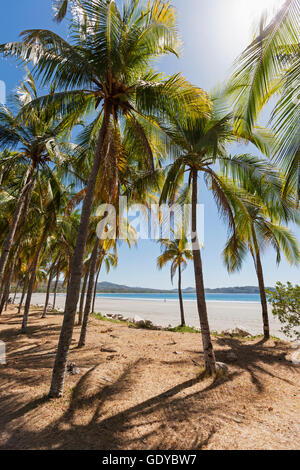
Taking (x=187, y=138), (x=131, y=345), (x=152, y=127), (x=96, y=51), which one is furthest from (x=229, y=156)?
(x=131, y=345)

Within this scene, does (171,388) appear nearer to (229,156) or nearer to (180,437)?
(180,437)

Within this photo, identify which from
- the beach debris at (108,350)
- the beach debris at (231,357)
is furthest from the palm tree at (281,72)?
the beach debris at (108,350)

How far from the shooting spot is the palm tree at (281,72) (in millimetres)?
2916

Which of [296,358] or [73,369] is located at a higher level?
[73,369]

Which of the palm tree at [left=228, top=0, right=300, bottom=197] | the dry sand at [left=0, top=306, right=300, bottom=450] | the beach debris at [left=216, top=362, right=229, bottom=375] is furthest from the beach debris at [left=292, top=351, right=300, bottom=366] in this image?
the palm tree at [left=228, top=0, right=300, bottom=197]

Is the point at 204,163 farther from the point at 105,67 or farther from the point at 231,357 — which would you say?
the point at 231,357

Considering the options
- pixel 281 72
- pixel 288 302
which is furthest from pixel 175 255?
pixel 281 72

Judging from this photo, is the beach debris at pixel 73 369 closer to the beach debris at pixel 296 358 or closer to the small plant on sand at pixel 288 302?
the beach debris at pixel 296 358

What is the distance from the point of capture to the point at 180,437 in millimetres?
3057

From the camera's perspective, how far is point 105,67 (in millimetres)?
4785

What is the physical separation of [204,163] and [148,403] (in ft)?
18.6

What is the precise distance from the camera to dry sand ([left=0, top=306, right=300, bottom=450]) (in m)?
3.00

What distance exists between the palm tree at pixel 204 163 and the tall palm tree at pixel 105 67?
0.60 metres
